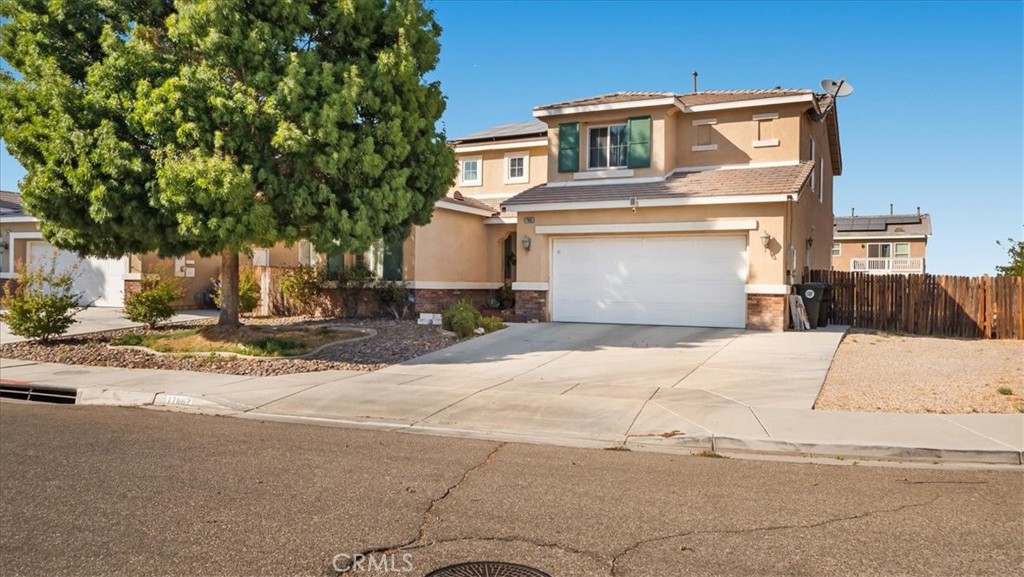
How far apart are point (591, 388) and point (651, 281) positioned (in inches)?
312

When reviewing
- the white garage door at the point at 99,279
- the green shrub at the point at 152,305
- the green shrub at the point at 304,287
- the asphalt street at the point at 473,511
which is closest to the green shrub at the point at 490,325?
the green shrub at the point at 304,287

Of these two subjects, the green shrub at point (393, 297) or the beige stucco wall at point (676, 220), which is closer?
the beige stucco wall at point (676, 220)

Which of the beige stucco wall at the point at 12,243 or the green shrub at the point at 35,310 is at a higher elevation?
the beige stucco wall at the point at 12,243

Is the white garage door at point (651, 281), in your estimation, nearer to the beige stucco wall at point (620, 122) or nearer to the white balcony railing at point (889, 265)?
the beige stucco wall at point (620, 122)

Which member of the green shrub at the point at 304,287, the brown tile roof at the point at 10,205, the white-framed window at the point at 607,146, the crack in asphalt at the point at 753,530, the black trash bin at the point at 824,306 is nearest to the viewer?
the crack in asphalt at the point at 753,530

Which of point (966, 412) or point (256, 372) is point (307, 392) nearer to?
point (256, 372)

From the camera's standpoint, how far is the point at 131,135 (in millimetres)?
12586

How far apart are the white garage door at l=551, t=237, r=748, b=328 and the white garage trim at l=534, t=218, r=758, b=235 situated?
1.14 ft

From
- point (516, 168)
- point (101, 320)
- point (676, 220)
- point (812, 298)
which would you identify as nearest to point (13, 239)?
point (101, 320)

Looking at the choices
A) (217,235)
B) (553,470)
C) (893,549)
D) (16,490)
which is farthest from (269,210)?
(893,549)

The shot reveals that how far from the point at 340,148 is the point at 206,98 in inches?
97.5

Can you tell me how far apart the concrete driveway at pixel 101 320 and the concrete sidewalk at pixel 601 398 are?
162 inches

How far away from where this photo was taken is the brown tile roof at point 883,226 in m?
43.2

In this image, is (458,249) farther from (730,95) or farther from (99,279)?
(99,279)
